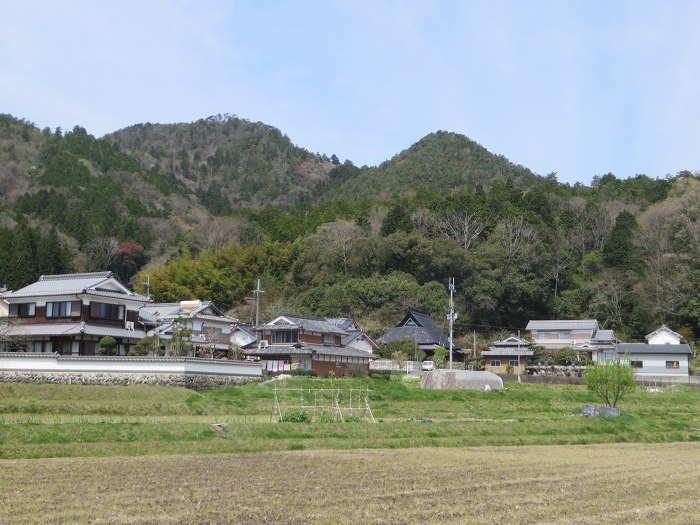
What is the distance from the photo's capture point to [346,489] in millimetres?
12703

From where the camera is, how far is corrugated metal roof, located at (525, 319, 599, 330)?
66.8 m

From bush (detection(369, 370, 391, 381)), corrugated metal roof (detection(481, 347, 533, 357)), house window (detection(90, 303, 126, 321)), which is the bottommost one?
bush (detection(369, 370, 391, 381))

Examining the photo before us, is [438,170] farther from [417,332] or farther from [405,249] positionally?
[417,332]

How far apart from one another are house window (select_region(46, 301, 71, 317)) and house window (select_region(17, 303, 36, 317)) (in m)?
1.14

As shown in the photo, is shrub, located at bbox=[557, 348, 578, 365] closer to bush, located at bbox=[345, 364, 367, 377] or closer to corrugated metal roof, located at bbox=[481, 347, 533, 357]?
corrugated metal roof, located at bbox=[481, 347, 533, 357]

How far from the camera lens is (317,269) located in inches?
2928

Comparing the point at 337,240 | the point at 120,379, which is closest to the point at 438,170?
the point at 337,240

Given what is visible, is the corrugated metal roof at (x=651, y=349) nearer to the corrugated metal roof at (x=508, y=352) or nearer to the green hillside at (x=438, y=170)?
the corrugated metal roof at (x=508, y=352)

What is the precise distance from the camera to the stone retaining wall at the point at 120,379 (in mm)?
36062

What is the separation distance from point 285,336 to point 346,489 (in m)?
38.4

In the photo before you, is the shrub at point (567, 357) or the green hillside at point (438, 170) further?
the green hillside at point (438, 170)

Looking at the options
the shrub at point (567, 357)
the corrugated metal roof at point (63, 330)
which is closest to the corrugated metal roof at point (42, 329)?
the corrugated metal roof at point (63, 330)

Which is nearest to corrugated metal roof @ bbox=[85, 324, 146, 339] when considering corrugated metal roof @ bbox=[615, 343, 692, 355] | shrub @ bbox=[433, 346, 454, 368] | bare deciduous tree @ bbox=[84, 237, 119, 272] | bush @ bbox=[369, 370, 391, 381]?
bush @ bbox=[369, 370, 391, 381]

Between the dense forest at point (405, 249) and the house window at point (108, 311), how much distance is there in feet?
76.1
